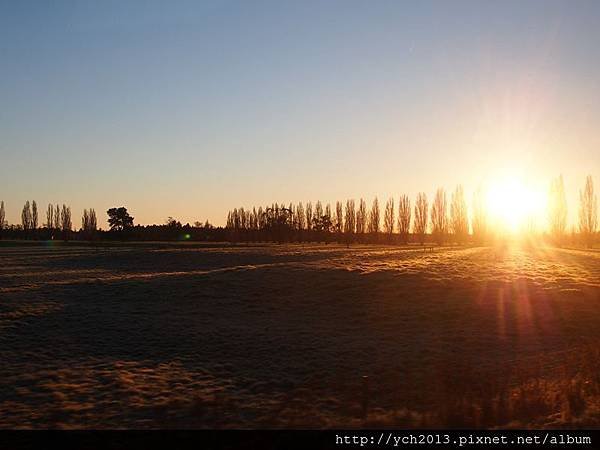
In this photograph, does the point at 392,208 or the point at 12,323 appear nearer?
the point at 12,323

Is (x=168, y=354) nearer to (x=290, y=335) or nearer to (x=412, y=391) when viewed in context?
(x=290, y=335)

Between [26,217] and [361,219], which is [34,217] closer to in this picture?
[26,217]

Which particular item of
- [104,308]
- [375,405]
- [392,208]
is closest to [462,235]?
[392,208]

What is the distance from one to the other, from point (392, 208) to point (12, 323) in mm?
107618

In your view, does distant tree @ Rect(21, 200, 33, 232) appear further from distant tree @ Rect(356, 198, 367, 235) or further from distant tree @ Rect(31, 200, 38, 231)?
distant tree @ Rect(356, 198, 367, 235)

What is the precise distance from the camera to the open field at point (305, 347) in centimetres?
1315

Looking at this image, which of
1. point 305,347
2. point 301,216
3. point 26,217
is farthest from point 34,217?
point 305,347

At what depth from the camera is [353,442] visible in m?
10.7

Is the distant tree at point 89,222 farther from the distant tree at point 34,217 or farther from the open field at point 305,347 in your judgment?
the open field at point 305,347

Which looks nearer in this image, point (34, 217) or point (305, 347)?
point (305, 347)

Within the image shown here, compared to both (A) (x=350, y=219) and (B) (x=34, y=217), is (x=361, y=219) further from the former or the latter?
(B) (x=34, y=217)

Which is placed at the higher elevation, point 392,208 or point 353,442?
point 392,208

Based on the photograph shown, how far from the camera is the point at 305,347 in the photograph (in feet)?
68.5

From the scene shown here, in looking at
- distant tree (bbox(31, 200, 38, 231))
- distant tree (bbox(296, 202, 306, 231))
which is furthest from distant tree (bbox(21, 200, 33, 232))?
distant tree (bbox(296, 202, 306, 231))
